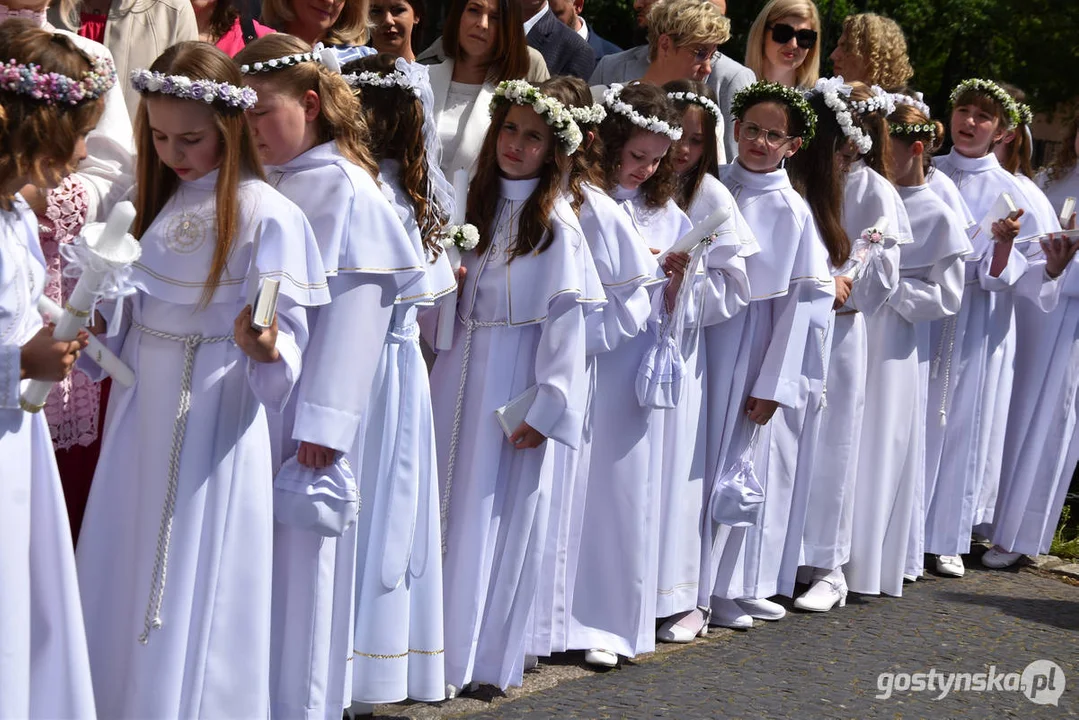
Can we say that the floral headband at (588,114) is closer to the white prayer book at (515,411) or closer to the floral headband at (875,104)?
the white prayer book at (515,411)

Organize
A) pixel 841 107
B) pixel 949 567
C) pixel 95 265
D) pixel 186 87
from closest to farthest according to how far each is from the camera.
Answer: pixel 95 265 < pixel 186 87 < pixel 841 107 < pixel 949 567

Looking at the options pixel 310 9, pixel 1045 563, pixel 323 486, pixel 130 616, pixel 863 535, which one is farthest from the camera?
pixel 1045 563

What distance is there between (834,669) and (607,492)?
119 cm

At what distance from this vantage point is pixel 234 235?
4.12m

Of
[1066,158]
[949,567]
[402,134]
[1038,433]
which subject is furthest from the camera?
[1066,158]

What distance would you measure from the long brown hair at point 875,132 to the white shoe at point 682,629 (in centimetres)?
228

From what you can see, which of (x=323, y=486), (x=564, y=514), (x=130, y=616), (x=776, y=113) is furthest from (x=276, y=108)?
(x=776, y=113)

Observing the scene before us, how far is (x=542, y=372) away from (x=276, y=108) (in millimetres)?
1431

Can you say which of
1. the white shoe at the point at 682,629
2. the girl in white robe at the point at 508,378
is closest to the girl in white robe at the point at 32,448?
the girl in white robe at the point at 508,378

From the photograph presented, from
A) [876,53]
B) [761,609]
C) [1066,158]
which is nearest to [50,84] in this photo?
[761,609]

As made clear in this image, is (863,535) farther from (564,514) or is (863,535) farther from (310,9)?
(310,9)

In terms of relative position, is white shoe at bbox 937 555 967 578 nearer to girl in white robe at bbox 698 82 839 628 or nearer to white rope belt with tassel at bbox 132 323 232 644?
girl in white robe at bbox 698 82 839 628

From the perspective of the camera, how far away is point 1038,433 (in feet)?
29.1

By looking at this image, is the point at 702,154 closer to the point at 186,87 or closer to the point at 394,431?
the point at 394,431
